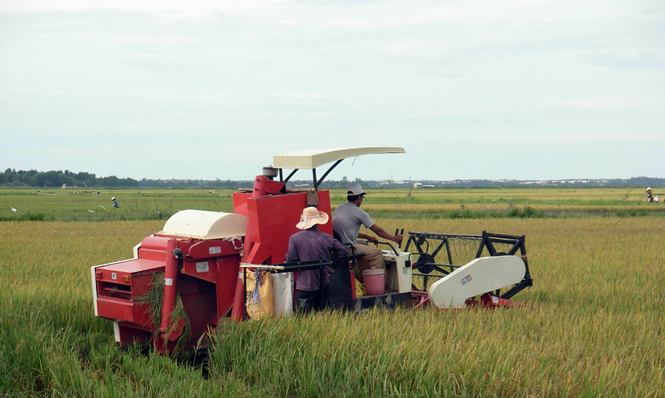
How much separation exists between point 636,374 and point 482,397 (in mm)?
1401

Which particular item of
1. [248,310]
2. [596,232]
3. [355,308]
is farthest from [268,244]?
[596,232]

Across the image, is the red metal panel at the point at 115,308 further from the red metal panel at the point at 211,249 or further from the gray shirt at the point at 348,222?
the gray shirt at the point at 348,222

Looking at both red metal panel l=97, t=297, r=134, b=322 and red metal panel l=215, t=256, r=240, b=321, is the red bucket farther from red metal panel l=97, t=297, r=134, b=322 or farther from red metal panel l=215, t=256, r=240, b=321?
red metal panel l=97, t=297, r=134, b=322

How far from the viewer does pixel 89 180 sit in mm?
169750

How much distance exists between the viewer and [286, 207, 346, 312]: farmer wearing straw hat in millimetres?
6660

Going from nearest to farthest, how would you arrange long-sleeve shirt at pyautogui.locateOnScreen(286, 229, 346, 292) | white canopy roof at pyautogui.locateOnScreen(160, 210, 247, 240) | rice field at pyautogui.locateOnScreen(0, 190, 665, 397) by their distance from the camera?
Answer: 1. rice field at pyautogui.locateOnScreen(0, 190, 665, 397)
2. long-sleeve shirt at pyautogui.locateOnScreen(286, 229, 346, 292)
3. white canopy roof at pyautogui.locateOnScreen(160, 210, 247, 240)

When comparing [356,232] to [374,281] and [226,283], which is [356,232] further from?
[226,283]

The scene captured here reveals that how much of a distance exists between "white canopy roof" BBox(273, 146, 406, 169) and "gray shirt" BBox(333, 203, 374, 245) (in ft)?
2.62

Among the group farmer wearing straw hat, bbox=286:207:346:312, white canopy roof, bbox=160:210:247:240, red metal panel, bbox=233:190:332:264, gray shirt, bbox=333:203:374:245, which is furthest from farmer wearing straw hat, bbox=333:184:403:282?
white canopy roof, bbox=160:210:247:240

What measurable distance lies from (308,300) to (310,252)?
60 cm

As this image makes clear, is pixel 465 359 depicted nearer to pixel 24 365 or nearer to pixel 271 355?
pixel 271 355

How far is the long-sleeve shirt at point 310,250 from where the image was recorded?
6.66 metres

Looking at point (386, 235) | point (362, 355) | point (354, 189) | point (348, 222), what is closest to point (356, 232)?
point (348, 222)

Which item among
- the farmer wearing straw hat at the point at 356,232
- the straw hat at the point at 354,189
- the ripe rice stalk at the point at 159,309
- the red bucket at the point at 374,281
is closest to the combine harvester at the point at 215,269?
the ripe rice stalk at the point at 159,309
